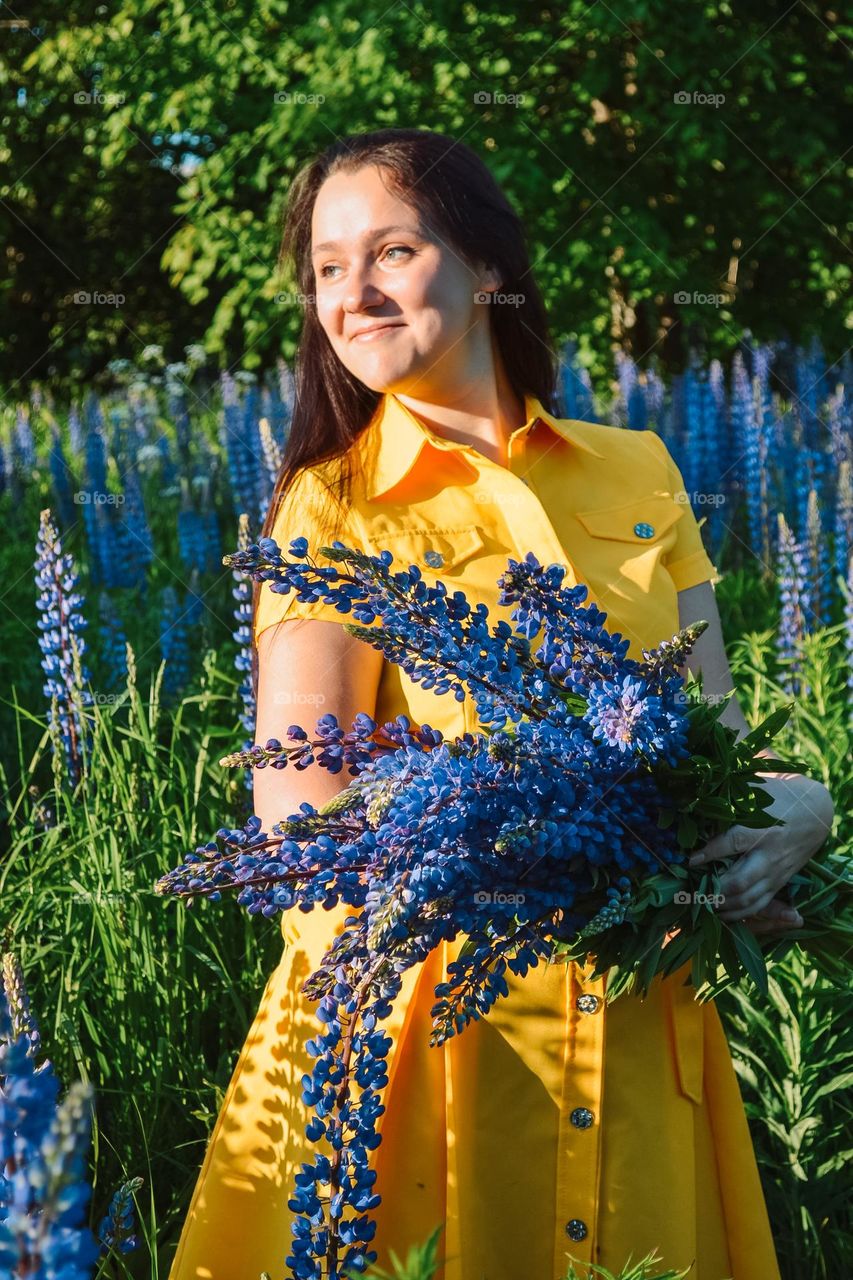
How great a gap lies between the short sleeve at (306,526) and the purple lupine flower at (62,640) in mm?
1007

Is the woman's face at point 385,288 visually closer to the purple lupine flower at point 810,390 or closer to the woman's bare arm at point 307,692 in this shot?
the woman's bare arm at point 307,692

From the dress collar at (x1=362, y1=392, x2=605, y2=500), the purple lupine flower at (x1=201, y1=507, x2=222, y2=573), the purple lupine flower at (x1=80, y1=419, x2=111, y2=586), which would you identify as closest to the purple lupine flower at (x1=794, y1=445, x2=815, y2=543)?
the purple lupine flower at (x1=201, y1=507, x2=222, y2=573)

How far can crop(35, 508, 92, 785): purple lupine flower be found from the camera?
273 centimetres

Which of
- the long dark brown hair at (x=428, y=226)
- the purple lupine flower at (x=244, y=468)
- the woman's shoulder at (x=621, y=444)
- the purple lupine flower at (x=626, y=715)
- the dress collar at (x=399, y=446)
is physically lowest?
the purple lupine flower at (x=626, y=715)

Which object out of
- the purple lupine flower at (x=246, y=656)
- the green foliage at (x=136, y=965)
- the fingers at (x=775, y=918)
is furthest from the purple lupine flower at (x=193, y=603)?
the fingers at (x=775, y=918)

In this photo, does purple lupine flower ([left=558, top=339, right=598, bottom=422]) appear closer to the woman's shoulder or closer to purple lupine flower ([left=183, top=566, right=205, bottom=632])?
purple lupine flower ([left=183, top=566, right=205, bottom=632])

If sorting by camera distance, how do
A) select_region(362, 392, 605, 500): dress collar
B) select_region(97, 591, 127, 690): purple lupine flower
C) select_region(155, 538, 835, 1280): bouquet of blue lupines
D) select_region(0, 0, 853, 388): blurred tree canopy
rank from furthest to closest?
select_region(0, 0, 853, 388): blurred tree canopy
select_region(97, 591, 127, 690): purple lupine flower
select_region(362, 392, 605, 500): dress collar
select_region(155, 538, 835, 1280): bouquet of blue lupines

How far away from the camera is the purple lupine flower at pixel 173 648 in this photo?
370 centimetres

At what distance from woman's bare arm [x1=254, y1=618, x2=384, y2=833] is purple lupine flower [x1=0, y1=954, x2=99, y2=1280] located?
0.73 m

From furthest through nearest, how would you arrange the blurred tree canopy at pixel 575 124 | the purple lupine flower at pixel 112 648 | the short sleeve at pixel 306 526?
the blurred tree canopy at pixel 575 124, the purple lupine flower at pixel 112 648, the short sleeve at pixel 306 526

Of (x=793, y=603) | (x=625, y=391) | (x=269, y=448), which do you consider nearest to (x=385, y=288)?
(x=269, y=448)

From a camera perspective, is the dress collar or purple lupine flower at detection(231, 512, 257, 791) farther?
purple lupine flower at detection(231, 512, 257, 791)

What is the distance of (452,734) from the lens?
170 centimetres

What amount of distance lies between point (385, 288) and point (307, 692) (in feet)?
1.91
